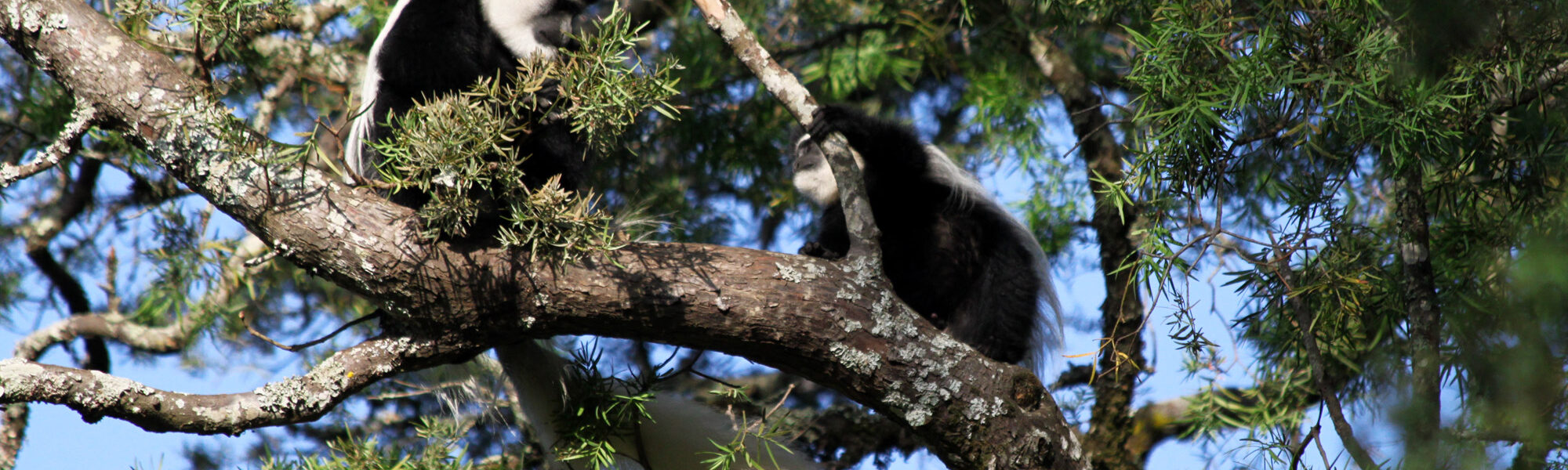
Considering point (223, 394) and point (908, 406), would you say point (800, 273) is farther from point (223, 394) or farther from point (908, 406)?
point (223, 394)

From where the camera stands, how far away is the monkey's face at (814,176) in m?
2.57

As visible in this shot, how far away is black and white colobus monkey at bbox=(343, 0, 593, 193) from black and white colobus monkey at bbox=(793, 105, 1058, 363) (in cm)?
62

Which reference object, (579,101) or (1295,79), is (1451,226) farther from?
(579,101)

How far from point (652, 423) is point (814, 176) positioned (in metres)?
0.89

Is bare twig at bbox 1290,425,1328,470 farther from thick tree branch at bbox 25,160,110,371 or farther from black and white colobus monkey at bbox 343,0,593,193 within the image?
thick tree branch at bbox 25,160,110,371

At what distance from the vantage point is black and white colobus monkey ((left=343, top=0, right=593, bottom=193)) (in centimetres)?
201

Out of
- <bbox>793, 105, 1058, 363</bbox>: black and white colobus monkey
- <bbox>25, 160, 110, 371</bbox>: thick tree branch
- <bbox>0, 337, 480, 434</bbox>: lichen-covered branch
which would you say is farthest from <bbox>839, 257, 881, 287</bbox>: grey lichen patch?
<bbox>25, 160, 110, 371</bbox>: thick tree branch

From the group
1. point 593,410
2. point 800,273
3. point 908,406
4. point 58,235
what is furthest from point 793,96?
point 58,235

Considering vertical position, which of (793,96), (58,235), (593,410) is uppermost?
(58,235)

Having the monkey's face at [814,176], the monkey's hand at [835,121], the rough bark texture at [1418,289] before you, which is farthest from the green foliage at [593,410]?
the rough bark texture at [1418,289]

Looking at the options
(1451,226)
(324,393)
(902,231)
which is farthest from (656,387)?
(1451,226)

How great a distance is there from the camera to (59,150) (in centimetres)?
141

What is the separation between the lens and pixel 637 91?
137cm

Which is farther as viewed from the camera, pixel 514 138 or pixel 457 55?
pixel 457 55
